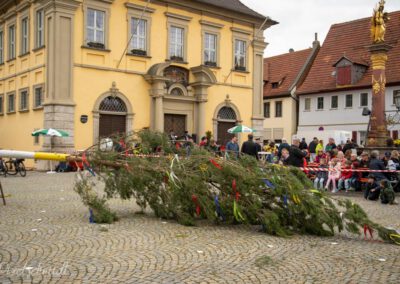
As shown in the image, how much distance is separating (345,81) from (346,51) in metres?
3.77

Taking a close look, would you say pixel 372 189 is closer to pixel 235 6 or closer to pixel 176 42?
pixel 176 42

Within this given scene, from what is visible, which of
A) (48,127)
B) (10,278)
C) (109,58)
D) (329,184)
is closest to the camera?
(10,278)

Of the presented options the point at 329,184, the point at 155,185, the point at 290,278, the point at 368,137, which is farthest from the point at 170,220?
the point at 368,137

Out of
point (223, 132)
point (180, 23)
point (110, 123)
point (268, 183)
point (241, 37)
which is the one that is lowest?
point (268, 183)

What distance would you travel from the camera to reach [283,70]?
1768 inches

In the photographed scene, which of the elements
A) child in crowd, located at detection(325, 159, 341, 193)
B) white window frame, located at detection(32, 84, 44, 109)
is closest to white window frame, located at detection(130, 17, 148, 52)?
white window frame, located at detection(32, 84, 44, 109)

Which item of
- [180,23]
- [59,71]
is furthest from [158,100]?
[59,71]

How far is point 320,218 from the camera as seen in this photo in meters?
7.68

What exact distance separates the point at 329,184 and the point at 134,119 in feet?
39.9

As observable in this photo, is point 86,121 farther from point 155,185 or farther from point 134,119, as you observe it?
point 155,185

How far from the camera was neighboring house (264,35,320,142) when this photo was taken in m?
42.5

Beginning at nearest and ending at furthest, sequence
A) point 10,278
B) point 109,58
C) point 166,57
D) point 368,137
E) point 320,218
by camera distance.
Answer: point 10,278 < point 320,218 < point 368,137 < point 109,58 < point 166,57

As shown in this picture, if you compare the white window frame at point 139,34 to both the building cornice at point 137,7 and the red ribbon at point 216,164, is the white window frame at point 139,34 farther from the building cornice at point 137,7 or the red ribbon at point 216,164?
the red ribbon at point 216,164

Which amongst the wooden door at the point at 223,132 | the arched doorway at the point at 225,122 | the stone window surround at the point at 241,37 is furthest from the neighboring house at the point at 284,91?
the wooden door at the point at 223,132
